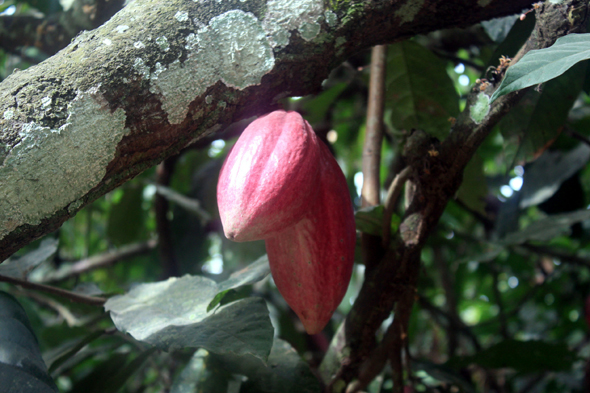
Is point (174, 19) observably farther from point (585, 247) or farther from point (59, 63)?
point (585, 247)

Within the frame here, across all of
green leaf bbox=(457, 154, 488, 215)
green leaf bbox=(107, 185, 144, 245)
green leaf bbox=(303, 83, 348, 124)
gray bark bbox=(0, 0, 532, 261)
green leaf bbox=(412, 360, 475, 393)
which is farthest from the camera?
green leaf bbox=(107, 185, 144, 245)

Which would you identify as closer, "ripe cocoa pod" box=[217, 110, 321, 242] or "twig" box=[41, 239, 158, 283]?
"ripe cocoa pod" box=[217, 110, 321, 242]

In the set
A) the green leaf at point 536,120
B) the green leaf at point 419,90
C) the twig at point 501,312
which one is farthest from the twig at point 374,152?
the twig at point 501,312

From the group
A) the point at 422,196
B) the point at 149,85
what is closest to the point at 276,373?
the point at 422,196

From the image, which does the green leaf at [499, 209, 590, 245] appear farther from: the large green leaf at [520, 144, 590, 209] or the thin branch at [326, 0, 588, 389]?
the thin branch at [326, 0, 588, 389]

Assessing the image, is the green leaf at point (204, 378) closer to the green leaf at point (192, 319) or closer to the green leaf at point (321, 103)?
the green leaf at point (192, 319)

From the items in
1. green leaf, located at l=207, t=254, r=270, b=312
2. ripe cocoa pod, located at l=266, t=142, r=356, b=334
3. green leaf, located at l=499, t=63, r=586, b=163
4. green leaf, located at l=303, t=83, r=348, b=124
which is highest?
ripe cocoa pod, located at l=266, t=142, r=356, b=334

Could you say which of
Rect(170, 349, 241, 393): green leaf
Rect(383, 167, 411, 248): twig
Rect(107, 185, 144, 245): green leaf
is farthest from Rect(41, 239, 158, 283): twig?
Rect(383, 167, 411, 248): twig
